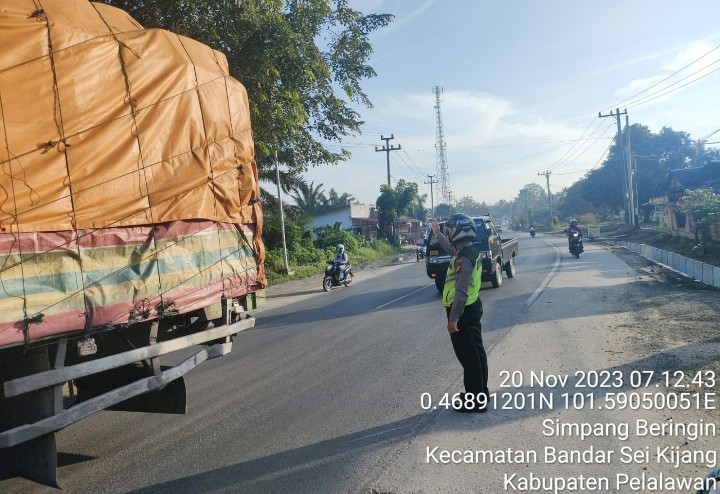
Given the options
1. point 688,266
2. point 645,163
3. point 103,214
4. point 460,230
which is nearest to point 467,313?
point 460,230

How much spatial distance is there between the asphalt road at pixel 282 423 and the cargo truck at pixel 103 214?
0.50 meters

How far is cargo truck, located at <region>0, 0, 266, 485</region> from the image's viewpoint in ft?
10.2

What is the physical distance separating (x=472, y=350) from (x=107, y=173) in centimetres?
357

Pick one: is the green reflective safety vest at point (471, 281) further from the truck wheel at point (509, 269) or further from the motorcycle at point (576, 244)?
the motorcycle at point (576, 244)

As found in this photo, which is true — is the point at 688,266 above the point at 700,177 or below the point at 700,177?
below

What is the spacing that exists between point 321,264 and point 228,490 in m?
24.5

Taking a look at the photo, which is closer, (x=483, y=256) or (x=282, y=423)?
(x=282, y=423)

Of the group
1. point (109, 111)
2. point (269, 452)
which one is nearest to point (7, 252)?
point (109, 111)

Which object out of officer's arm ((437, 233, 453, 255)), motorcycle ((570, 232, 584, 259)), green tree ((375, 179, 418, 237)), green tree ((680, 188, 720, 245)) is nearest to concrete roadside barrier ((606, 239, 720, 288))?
green tree ((680, 188, 720, 245))

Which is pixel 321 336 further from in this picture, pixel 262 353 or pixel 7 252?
pixel 7 252

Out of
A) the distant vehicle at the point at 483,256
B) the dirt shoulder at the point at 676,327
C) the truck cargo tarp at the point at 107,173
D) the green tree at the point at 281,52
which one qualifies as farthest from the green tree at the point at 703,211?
the truck cargo tarp at the point at 107,173

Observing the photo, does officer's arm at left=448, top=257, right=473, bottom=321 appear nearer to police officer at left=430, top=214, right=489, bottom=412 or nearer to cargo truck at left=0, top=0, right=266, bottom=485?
police officer at left=430, top=214, right=489, bottom=412

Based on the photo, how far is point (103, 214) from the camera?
361 centimetres

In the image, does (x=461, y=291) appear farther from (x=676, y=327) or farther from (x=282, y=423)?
(x=676, y=327)
